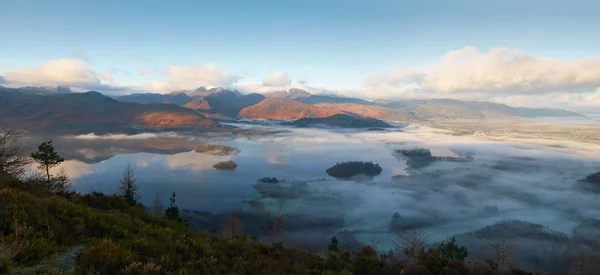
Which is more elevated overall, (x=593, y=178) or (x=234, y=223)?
(x=234, y=223)

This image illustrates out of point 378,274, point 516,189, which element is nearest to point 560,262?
point 516,189

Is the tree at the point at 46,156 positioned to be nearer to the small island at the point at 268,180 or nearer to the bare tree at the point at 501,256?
the bare tree at the point at 501,256

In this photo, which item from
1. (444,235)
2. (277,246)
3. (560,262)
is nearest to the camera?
(277,246)

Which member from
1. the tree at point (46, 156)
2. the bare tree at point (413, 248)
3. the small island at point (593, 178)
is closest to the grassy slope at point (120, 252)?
the bare tree at point (413, 248)

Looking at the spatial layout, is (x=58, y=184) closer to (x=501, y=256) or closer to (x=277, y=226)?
(x=501, y=256)

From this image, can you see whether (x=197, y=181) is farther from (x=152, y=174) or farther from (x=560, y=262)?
(x=560, y=262)

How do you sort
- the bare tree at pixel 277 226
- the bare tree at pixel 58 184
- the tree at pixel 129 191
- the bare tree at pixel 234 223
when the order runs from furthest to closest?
the bare tree at pixel 277 226 → the bare tree at pixel 234 223 → the tree at pixel 129 191 → the bare tree at pixel 58 184

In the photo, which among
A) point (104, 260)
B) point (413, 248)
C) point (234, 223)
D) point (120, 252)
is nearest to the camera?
point (104, 260)

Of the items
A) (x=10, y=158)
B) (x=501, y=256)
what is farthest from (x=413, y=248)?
(x=10, y=158)
